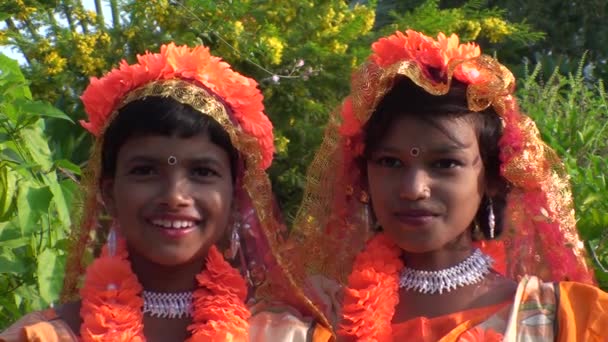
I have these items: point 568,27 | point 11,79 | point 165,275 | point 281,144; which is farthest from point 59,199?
point 568,27

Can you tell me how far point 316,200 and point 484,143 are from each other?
1.62 ft

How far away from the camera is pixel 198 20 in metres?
5.44

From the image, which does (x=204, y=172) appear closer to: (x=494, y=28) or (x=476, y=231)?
(x=476, y=231)

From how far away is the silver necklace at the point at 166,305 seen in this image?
9.13 feet

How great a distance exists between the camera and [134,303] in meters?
2.76

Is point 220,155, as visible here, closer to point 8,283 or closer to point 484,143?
point 484,143

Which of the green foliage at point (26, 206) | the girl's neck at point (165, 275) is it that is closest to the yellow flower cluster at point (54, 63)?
the green foliage at point (26, 206)

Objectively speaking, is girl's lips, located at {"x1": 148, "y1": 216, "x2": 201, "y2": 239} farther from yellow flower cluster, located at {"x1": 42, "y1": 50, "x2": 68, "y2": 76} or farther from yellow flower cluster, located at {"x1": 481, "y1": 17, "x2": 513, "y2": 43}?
yellow flower cluster, located at {"x1": 481, "y1": 17, "x2": 513, "y2": 43}

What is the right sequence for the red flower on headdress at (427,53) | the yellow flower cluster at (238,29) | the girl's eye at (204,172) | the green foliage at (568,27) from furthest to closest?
the green foliage at (568,27), the yellow flower cluster at (238,29), the red flower on headdress at (427,53), the girl's eye at (204,172)

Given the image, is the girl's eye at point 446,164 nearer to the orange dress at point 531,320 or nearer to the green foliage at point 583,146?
the orange dress at point 531,320

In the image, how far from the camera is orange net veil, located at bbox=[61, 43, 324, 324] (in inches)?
111

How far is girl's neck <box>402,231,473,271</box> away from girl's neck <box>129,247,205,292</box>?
0.56 meters

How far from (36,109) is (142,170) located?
0.99 m

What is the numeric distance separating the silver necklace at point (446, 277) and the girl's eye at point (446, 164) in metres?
0.27
